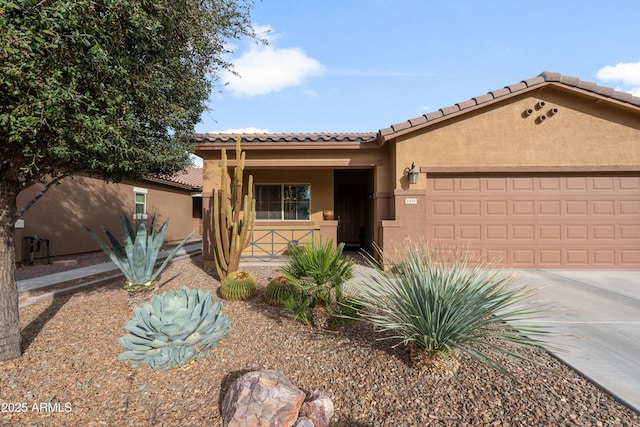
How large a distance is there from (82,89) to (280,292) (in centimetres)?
377

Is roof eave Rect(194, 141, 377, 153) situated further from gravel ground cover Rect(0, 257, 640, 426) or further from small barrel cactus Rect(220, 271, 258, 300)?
gravel ground cover Rect(0, 257, 640, 426)

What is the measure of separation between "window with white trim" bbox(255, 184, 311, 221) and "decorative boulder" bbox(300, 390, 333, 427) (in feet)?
26.5

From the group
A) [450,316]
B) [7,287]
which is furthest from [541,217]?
[7,287]

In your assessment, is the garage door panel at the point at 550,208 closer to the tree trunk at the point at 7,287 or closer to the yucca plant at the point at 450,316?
the yucca plant at the point at 450,316

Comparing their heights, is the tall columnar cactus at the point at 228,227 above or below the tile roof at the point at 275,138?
below

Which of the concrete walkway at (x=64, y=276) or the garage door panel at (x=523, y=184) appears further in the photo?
the garage door panel at (x=523, y=184)

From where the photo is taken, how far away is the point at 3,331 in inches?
143

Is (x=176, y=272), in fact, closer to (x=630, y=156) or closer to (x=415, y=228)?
(x=415, y=228)

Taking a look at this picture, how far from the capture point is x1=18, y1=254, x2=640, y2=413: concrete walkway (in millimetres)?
3098

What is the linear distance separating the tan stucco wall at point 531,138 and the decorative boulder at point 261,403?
6.41 meters

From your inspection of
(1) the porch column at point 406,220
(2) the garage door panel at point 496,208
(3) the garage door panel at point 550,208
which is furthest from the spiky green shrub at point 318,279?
(3) the garage door panel at point 550,208

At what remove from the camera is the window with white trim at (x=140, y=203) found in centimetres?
1415

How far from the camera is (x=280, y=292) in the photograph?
5.19m

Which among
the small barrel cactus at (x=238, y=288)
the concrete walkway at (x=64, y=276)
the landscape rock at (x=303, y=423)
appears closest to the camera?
the landscape rock at (x=303, y=423)
